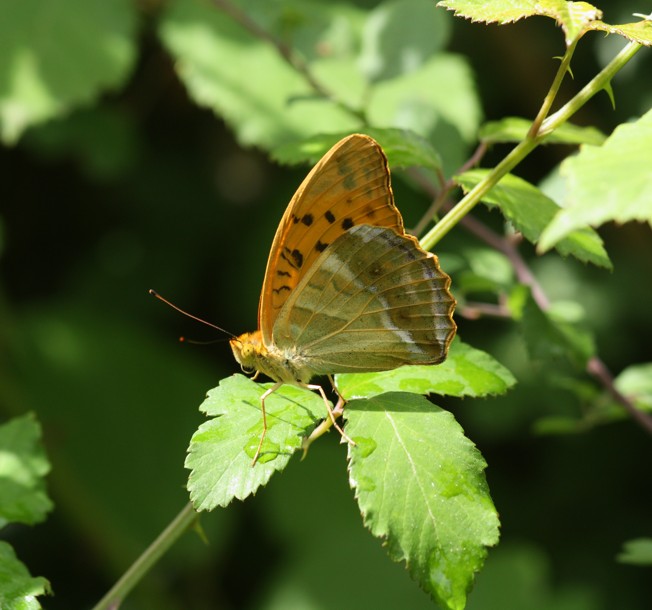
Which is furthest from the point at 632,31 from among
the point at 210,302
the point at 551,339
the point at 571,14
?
the point at 210,302

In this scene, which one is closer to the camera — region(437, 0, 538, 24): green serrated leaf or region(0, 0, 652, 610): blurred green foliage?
region(437, 0, 538, 24): green serrated leaf

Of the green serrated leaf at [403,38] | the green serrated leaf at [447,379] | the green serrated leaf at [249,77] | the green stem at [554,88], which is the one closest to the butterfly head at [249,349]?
the green serrated leaf at [447,379]

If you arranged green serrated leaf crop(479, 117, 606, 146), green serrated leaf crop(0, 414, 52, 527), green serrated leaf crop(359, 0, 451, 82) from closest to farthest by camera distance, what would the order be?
green serrated leaf crop(0, 414, 52, 527) < green serrated leaf crop(479, 117, 606, 146) < green serrated leaf crop(359, 0, 451, 82)

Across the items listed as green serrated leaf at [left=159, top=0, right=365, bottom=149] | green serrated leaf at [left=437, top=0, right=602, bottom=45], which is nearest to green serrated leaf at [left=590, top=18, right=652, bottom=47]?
green serrated leaf at [left=437, top=0, right=602, bottom=45]

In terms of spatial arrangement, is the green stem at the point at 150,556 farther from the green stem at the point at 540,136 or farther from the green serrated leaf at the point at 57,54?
the green serrated leaf at the point at 57,54

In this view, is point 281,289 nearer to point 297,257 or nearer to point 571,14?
point 297,257

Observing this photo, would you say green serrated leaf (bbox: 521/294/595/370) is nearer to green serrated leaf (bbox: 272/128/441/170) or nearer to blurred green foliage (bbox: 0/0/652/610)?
green serrated leaf (bbox: 272/128/441/170)
